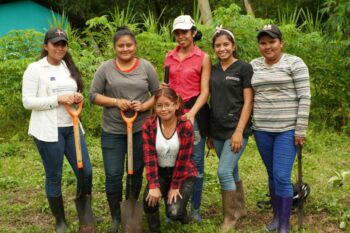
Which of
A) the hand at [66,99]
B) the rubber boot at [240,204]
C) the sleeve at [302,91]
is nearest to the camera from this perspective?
the sleeve at [302,91]

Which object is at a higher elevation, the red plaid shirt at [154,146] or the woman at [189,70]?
the woman at [189,70]

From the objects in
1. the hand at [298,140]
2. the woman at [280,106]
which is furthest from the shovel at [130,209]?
the hand at [298,140]

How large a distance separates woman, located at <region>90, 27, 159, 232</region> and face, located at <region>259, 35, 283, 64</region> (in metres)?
0.94

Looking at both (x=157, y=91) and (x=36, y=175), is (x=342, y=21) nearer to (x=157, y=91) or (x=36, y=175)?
(x=157, y=91)

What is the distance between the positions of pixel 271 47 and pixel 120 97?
4.16 ft

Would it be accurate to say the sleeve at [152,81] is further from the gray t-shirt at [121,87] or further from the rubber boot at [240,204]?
the rubber boot at [240,204]

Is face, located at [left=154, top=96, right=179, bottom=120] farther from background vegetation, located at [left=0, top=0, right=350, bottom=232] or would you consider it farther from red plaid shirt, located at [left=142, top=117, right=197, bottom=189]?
background vegetation, located at [left=0, top=0, right=350, bottom=232]

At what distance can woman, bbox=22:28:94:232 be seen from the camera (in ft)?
13.1

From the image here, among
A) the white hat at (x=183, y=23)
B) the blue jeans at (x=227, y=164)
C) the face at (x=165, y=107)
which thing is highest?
the white hat at (x=183, y=23)

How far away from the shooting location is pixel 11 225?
4.62m

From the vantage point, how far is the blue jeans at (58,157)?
406 centimetres

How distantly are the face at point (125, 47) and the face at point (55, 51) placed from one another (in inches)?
17.6

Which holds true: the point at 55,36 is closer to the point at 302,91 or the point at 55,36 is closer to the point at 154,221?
the point at 154,221

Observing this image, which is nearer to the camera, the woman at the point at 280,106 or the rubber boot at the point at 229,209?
the woman at the point at 280,106
